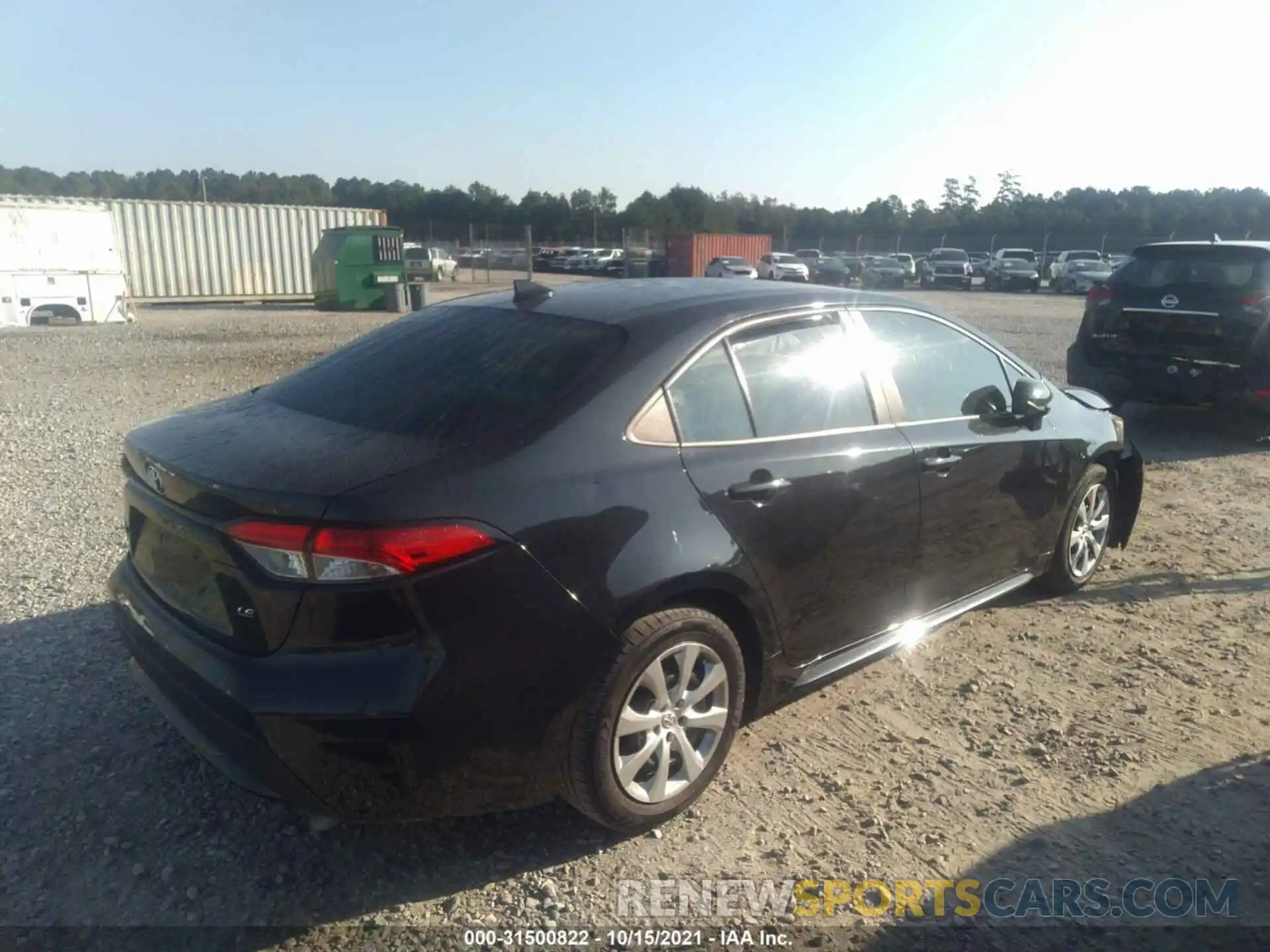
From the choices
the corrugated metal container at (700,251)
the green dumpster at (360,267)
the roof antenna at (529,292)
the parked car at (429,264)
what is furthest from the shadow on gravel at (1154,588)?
the parked car at (429,264)

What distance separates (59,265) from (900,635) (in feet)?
72.4

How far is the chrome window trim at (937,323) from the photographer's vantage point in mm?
3771

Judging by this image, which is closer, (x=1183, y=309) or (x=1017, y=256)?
(x=1183, y=309)

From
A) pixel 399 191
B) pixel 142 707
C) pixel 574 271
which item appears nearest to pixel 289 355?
pixel 142 707

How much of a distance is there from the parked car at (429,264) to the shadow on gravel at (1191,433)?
3356 cm

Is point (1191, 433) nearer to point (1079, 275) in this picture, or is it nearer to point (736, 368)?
point (736, 368)

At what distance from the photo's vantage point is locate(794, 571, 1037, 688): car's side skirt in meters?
3.46

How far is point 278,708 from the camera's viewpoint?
2420 mm

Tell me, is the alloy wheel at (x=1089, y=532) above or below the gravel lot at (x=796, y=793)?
above

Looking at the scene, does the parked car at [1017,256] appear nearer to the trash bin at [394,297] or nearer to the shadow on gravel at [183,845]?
the trash bin at [394,297]

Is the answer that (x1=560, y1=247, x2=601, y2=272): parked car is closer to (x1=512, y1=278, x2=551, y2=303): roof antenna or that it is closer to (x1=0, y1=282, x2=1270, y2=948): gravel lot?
(x1=0, y1=282, x2=1270, y2=948): gravel lot

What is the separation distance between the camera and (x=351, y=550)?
7.85 feet

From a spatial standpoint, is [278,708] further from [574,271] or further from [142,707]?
[574,271]

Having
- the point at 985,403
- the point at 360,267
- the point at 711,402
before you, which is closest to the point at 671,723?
the point at 711,402
